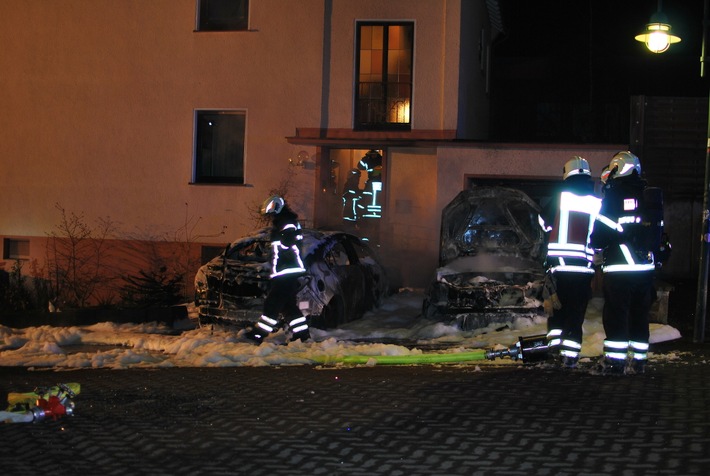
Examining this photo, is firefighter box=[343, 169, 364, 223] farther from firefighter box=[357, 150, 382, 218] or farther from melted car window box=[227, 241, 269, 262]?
melted car window box=[227, 241, 269, 262]

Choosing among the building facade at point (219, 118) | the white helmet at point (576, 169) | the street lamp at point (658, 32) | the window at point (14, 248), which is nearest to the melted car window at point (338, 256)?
the building facade at point (219, 118)

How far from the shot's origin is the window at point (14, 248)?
832 inches

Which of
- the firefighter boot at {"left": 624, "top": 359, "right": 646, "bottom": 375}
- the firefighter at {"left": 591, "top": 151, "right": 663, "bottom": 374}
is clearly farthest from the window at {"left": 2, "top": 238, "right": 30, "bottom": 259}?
the firefighter boot at {"left": 624, "top": 359, "right": 646, "bottom": 375}

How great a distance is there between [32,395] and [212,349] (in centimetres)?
344

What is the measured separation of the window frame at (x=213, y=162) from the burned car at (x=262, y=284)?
6.33 m

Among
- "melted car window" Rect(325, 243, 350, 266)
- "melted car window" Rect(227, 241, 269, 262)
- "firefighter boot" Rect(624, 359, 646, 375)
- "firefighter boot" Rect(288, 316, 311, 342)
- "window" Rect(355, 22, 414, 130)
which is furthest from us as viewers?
"window" Rect(355, 22, 414, 130)

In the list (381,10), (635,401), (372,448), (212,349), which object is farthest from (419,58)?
(372,448)

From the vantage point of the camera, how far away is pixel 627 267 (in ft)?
29.7

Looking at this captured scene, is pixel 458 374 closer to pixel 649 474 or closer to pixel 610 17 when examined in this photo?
pixel 649 474

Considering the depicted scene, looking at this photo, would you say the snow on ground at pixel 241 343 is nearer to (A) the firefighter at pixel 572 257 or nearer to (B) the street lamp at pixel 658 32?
(A) the firefighter at pixel 572 257

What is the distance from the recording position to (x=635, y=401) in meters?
7.80

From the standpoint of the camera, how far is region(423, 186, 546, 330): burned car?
12344 mm

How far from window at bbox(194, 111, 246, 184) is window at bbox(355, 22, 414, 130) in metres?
2.54

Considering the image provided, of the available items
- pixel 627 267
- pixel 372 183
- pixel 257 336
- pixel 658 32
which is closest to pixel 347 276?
pixel 257 336
